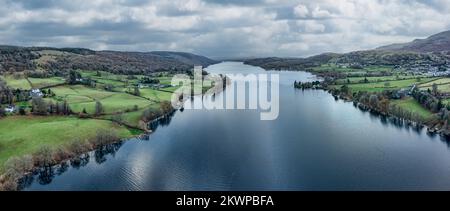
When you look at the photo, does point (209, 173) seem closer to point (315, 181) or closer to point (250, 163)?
point (250, 163)

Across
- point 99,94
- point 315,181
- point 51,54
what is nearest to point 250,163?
point 315,181

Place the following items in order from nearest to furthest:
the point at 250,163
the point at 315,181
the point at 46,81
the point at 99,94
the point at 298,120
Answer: the point at 315,181, the point at 250,163, the point at 298,120, the point at 99,94, the point at 46,81

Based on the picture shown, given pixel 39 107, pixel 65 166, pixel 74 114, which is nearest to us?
pixel 65 166

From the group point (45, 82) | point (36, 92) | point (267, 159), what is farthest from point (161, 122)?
point (45, 82)

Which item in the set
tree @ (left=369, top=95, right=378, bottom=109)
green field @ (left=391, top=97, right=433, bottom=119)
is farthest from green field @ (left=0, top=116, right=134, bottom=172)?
tree @ (left=369, top=95, right=378, bottom=109)

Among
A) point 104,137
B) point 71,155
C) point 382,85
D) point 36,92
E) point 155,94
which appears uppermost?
point 382,85

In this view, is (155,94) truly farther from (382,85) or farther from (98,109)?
(382,85)
